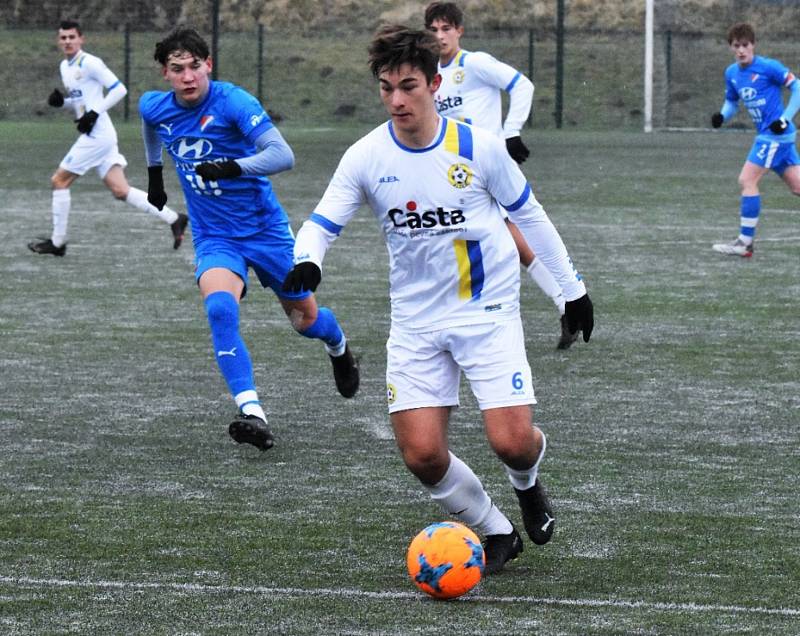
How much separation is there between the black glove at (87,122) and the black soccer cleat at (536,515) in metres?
10.1

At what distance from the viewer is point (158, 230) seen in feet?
53.5

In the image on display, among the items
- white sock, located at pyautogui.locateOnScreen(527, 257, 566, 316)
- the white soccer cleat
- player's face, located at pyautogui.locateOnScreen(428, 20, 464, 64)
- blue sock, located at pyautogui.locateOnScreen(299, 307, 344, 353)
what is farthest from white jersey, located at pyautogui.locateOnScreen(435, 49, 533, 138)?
the white soccer cleat

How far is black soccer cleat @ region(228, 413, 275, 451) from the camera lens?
22.8 feet

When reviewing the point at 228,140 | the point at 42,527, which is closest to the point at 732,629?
the point at 42,527

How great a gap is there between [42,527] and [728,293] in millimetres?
7269

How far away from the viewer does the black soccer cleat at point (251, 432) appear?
695cm

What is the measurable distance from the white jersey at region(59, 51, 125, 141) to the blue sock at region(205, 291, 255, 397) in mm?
7831

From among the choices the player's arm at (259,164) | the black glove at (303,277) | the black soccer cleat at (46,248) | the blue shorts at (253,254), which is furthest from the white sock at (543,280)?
the black soccer cleat at (46,248)

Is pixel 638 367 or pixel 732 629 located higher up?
pixel 732 629

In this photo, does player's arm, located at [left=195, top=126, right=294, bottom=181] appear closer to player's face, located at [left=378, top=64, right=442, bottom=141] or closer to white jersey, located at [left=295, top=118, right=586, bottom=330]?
white jersey, located at [left=295, top=118, right=586, bottom=330]

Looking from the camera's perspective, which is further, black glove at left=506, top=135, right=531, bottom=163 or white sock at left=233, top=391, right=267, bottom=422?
black glove at left=506, top=135, right=531, bottom=163

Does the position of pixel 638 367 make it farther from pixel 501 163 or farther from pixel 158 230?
pixel 158 230

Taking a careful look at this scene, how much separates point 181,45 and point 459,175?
2.61 meters

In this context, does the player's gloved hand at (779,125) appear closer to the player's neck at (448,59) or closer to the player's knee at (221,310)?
the player's neck at (448,59)
